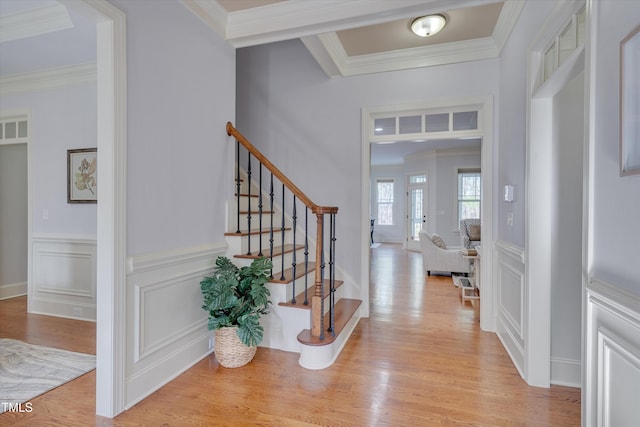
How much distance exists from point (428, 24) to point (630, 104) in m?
2.16

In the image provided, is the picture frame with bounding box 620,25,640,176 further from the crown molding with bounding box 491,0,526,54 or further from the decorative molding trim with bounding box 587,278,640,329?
the crown molding with bounding box 491,0,526,54

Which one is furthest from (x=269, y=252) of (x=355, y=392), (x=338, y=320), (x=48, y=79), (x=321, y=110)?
(x=48, y=79)

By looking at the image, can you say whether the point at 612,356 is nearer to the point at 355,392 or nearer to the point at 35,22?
the point at 355,392

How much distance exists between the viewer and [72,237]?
3.50m

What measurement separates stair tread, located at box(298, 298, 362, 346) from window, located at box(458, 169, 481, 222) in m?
6.12

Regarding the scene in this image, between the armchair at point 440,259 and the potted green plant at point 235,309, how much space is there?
4.05 metres

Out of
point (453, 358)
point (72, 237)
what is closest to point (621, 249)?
point (453, 358)

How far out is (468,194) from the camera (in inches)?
336

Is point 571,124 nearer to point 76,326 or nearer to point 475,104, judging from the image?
point 475,104

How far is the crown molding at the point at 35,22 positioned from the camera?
262 cm

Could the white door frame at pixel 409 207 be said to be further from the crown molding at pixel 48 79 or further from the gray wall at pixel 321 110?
the crown molding at pixel 48 79

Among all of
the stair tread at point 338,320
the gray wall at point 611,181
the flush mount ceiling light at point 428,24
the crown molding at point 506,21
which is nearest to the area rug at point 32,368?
the stair tread at point 338,320

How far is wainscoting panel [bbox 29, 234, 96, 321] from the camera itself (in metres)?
3.46

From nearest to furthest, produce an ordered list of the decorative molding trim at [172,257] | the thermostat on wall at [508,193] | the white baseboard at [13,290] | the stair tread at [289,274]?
1. the decorative molding trim at [172,257]
2. the thermostat on wall at [508,193]
3. the stair tread at [289,274]
4. the white baseboard at [13,290]
